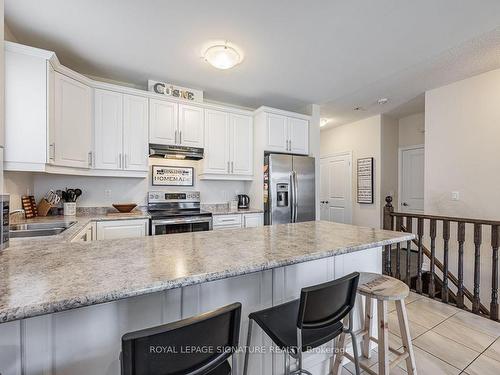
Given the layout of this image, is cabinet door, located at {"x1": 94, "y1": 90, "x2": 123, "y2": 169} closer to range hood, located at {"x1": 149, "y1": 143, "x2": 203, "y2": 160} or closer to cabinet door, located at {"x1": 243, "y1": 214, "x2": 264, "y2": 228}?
range hood, located at {"x1": 149, "y1": 143, "x2": 203, "y2": 160}

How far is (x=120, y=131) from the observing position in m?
3.01

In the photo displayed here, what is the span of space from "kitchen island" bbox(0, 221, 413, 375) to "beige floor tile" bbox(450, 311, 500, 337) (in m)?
1.69

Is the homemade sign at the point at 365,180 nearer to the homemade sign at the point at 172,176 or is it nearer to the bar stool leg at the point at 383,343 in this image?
the homemade sign at the point at 172,176

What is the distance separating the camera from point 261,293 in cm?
132

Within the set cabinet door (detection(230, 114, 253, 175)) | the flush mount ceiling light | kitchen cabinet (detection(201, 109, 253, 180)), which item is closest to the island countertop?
the flush mount ceiling light

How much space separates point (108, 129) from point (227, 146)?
1549 millimetres

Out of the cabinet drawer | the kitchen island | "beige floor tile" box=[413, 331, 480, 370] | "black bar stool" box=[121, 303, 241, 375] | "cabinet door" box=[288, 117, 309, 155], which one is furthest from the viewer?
"cabinet door" box=[288, 117, 309, 155]

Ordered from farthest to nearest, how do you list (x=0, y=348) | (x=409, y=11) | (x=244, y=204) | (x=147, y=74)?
(x=244, y=204)
(x=147, y=74)
(x=409, y=11)
(x=0, y=348)

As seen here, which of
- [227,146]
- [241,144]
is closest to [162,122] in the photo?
[227,146]

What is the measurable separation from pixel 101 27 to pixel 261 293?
8.38 ft

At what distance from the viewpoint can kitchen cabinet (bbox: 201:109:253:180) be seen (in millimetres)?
3561

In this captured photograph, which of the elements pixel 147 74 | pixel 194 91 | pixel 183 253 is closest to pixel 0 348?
pixel 183 253

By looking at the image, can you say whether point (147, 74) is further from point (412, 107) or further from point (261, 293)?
point (412, 107)

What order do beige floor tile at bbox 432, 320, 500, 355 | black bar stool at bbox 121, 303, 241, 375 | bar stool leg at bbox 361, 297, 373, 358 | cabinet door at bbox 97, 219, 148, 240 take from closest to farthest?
black bar stool at bbox 121, 303, 241, 375 < bar stool leg at bbox 361, 297, 373, 358 < beige floor tile at bbox 432, 320, 500, 355 < cabinet door at bbox 97, 219, 148, 240
